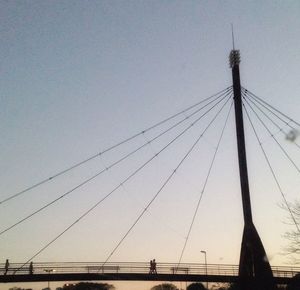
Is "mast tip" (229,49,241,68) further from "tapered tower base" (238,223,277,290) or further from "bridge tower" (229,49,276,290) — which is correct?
"tapered tower base" (238,223,277,290)

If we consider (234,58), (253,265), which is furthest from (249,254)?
(234,58)

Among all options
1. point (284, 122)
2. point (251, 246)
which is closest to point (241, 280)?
point (251, 246)

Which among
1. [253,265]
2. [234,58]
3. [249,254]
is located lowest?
[253,265]

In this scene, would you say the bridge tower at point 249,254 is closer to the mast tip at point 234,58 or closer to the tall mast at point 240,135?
the tall mast at point 240,135

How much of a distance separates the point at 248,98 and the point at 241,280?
9.03 meters

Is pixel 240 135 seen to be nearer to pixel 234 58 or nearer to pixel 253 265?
pixel 234 58

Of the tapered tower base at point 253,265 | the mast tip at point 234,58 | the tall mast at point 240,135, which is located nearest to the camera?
the tapered tower base at point 253,265

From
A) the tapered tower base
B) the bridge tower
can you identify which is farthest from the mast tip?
the tapered tower base

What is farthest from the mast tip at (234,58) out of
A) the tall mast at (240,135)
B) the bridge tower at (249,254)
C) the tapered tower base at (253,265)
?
the tapered tower base at (253,265)

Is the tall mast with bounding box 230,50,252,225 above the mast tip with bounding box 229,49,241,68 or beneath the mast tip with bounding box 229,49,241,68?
beneath

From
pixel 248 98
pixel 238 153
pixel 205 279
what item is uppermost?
pixel 248 98

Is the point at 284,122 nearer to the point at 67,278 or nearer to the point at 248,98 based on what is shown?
the point at 248,98

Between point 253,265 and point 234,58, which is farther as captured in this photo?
point 234,58

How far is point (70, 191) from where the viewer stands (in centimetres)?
1917
